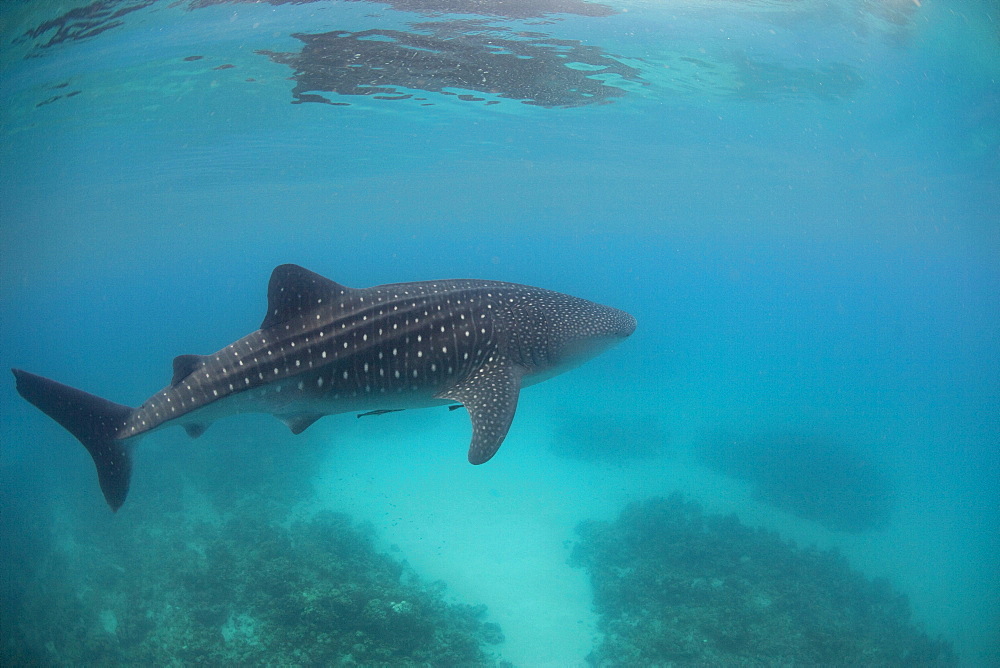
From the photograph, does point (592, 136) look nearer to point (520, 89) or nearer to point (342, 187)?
point (520, 89)

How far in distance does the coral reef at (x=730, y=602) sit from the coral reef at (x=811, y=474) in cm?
383

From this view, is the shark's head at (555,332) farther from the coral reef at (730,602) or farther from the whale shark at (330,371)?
the coral reef at (730,602)

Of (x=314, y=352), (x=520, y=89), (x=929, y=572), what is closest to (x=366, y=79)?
(x=520, y=89)

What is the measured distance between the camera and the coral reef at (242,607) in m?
8.28

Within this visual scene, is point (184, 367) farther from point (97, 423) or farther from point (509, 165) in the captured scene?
point (509, 165)

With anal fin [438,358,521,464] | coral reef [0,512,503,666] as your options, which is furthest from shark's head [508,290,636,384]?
coral reef [0,512,503,666]

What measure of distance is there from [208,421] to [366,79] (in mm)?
17031

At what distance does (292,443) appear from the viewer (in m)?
18.4

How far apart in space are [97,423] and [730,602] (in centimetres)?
1149

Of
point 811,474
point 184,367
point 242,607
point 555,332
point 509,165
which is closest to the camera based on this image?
point 184,367

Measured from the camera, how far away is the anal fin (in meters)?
3.95

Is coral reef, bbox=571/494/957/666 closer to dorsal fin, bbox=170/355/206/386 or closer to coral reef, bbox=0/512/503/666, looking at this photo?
coral reef, bbox=0/512/503/666

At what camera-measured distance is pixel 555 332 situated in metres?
4.90

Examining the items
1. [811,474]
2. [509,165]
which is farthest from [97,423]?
[509,165]
